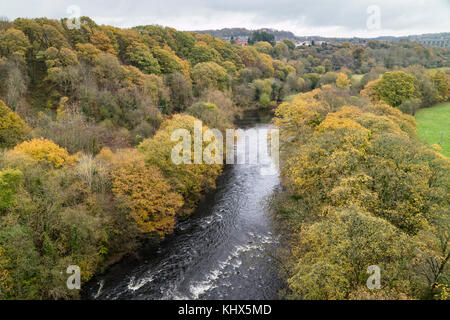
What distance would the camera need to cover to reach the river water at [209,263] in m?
23.4

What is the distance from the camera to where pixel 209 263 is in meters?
26.7

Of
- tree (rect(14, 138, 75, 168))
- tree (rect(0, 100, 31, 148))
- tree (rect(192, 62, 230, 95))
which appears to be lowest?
tree (rect(14, 138, 75, 168))

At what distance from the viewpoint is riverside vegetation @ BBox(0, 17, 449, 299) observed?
16.5 metres

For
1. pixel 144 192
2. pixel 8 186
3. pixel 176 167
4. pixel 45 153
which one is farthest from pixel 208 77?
pixel 8 186

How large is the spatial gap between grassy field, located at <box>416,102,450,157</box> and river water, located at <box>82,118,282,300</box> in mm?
32252

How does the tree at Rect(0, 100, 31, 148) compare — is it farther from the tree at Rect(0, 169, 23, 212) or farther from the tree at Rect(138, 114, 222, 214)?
the tree at Rect(138, 114, 222, 214)

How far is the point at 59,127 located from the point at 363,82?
79245mm

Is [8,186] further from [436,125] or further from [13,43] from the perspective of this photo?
[436,125]

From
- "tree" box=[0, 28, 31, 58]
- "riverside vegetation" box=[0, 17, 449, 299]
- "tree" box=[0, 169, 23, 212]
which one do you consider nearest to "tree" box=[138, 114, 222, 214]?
"riverside vegetation" box=[0, 17, 449, 299]

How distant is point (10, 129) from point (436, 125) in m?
70.4

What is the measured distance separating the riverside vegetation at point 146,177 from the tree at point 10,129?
120mm

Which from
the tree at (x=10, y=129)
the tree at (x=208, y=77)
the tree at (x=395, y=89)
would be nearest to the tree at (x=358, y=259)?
the tree at (x=10, y=129)

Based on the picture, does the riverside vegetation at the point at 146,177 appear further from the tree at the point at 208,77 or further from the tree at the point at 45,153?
the tree at the point at 208,77

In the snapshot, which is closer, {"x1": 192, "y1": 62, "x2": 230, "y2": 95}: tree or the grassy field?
the grassy field
